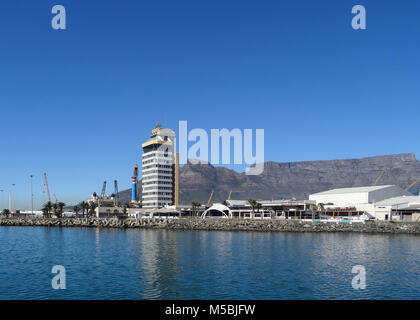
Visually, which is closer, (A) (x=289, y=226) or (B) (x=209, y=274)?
(B) (x=209, y=274)

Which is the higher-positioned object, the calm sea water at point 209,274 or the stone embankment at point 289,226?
the calm sea water at point 209,274

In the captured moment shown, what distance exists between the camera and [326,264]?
63812 mm

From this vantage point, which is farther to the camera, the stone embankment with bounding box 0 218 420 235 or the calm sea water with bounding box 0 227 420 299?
the stone embankment with bounding box 0 218 420 235

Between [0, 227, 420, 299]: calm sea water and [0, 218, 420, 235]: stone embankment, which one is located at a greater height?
[0, 227, 420, 299]: calm sea water

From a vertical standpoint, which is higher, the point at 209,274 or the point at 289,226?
the point at 209,274

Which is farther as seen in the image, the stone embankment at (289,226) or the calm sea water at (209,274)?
the stone embankment at (289,226)

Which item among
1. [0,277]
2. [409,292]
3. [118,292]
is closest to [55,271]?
[0,277]
